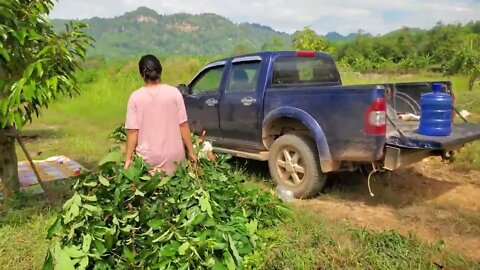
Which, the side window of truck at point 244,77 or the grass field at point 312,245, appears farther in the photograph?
the side window of truck at point 244,77

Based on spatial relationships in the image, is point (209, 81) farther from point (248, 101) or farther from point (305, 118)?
point (305, 118)

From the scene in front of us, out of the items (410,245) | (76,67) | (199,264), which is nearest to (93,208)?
(199,264)

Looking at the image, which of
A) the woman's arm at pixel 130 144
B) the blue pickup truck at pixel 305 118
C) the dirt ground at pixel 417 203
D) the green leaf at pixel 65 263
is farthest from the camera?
the blue pickup truck at pixel 305 118

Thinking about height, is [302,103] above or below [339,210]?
above

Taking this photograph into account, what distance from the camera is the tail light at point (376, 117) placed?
4.19m

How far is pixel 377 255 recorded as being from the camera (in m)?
3.17

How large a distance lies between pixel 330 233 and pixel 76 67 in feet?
9.37

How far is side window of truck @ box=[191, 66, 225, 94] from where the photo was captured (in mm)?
6352

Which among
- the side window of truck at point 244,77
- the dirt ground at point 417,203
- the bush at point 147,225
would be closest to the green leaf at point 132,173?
the bush at point 147,225

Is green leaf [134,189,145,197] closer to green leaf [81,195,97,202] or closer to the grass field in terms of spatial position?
green leaf [81,195,97,202]

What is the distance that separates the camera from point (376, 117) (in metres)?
4.20

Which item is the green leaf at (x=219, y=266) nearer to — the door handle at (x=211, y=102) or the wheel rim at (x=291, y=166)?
the wheel rim at (x=291, y=166)

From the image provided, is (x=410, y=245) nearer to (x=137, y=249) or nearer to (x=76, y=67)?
(x=137, y=249)

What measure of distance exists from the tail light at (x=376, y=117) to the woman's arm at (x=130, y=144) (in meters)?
2.33
